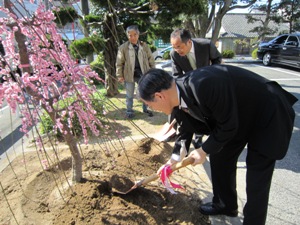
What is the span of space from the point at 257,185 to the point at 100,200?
1.24 meters

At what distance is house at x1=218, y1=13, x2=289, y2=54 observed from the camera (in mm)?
24719

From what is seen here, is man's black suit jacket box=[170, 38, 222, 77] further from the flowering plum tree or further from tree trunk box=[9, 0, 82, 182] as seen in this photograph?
tree trunk box=[9, 0, 82, 182]

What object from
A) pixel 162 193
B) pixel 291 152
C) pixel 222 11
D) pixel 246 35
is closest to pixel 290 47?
pixel 222 11

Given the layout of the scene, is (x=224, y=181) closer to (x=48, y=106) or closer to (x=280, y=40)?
(x=48, y=106)

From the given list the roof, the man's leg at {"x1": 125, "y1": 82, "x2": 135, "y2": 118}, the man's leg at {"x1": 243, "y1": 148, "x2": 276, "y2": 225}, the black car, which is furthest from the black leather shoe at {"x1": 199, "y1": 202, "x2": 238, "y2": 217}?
the roof

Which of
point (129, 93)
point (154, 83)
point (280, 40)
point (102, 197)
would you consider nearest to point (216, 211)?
point (102, 197)

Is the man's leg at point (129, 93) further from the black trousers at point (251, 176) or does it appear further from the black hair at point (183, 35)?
the black trousers at point (251, 176)

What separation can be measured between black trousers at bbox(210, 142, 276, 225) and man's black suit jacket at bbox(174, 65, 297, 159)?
0.30 feet

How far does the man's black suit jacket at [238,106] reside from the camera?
1.31 m

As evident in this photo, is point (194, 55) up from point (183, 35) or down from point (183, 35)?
down

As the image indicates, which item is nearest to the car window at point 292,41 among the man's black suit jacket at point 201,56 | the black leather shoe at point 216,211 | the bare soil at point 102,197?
the man's black suit jacket at point 201,56

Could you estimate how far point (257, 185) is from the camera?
5.04 feet

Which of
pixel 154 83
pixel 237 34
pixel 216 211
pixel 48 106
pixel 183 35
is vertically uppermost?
pixel 183 35

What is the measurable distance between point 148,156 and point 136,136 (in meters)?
0.85
